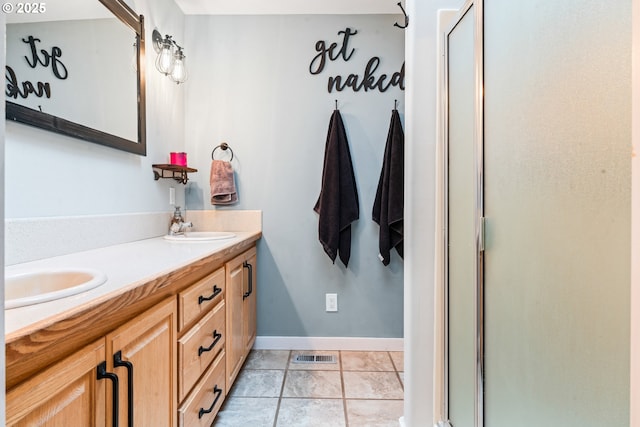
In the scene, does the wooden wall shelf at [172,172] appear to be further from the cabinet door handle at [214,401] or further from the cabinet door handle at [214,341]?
the cabinet door handle at [214,401]

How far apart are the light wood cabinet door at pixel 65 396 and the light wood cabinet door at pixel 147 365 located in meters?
0.04

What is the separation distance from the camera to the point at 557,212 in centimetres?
67

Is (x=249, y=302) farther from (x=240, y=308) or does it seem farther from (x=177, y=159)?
(x=177, y=159)

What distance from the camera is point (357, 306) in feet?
7.09

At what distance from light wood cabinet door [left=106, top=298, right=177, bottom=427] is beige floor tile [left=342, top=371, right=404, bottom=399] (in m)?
0.99

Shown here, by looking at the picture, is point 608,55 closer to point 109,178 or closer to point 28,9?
point 28,9

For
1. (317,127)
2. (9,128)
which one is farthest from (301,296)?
(9,128)

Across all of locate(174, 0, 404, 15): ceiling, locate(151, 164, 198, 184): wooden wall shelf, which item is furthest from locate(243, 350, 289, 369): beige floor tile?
locate(174, 0, 404, 15): ceiling

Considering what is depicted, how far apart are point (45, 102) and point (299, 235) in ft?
4.78

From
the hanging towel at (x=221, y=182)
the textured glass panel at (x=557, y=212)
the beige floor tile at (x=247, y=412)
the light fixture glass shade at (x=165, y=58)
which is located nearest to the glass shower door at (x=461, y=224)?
the textured glass panel at (x=557, y=212)

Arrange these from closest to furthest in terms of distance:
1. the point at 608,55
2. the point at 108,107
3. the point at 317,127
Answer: the point at 608,55, the point at 108,107, the point at 317,127

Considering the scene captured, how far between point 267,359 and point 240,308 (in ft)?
1.71

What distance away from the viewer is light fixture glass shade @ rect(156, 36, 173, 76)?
1.82 metres

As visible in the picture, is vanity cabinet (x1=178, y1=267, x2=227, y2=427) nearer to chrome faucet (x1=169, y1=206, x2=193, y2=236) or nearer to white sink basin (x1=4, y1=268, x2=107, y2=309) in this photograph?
white sink basin (x1=4, y1=268, x2=107, y2=309)
